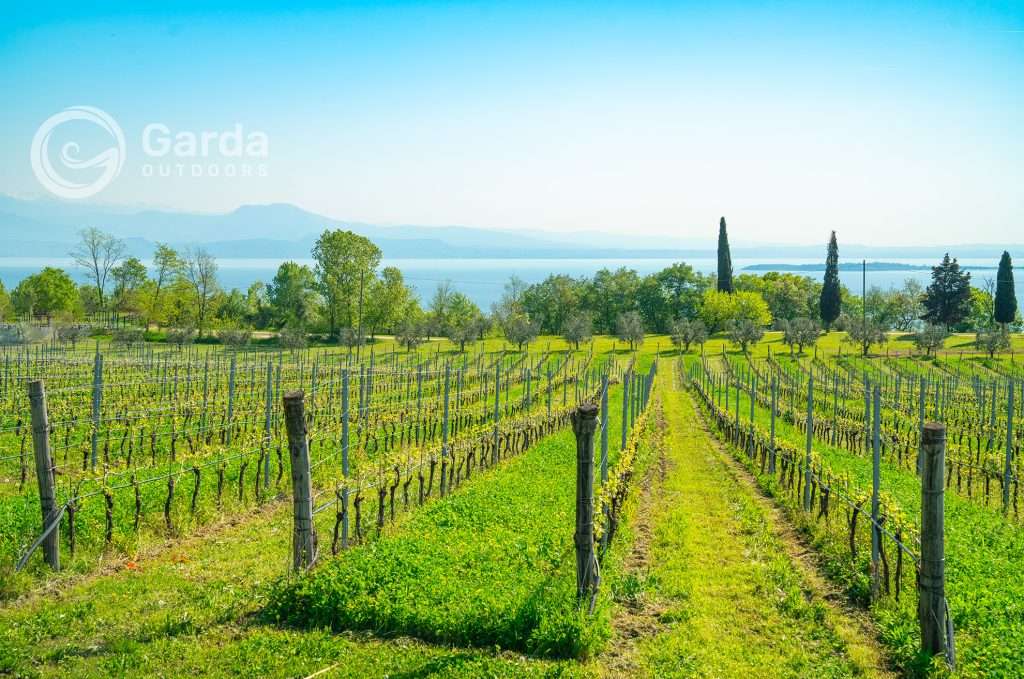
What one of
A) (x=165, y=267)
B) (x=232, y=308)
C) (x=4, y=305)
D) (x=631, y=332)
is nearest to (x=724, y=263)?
(x=631, y=332)

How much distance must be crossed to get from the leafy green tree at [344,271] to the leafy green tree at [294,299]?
394 centimetres

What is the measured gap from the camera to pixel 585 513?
8172mm

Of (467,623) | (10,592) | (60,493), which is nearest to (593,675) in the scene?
(467,623)

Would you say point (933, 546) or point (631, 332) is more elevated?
point (631, 332)

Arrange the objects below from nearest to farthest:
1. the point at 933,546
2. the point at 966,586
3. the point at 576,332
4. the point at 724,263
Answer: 1. the point at 933,546
2. the point at 966,586
3. the point at 576,332
4. the point at 724,263

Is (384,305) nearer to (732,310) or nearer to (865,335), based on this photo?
(732,310)

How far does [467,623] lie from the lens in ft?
24.6

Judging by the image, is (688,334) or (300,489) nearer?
(300,489)

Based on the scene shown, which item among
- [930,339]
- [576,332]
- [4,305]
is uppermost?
[4,305]

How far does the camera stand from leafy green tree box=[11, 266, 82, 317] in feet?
282

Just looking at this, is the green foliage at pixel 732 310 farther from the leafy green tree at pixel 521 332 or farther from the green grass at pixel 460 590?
the green grass at pixel 460 590

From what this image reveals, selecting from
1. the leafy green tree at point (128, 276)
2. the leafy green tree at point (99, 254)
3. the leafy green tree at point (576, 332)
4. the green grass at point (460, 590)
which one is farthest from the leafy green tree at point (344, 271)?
the green grass at point (460, 590)

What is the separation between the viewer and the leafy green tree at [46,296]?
85.9 meters

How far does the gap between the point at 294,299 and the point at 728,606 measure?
9416 cm
